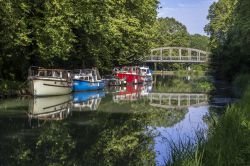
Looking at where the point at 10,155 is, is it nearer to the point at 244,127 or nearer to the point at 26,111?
the point at 244,127

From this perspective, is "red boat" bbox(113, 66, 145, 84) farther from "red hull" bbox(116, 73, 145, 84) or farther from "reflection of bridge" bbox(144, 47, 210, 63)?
"reflection of bridge" bbox(144, 47, 210, 63)

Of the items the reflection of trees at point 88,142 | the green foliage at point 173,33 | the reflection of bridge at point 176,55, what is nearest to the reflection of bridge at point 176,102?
the reflection of trees at point 88,142

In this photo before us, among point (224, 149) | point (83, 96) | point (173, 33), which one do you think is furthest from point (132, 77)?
point (173, 33)

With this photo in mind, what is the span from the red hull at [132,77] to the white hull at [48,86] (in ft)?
71.8

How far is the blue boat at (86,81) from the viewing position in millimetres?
39562

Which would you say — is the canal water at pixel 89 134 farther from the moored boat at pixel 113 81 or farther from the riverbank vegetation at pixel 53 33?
the moored boat at pixel 113 81

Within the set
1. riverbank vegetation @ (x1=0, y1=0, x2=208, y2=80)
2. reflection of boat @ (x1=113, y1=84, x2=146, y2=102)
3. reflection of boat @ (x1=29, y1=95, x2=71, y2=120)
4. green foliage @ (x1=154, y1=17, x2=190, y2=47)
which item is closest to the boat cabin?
riverbank vegetation @ (x1=0, y1=0, x2=208, y2=80)

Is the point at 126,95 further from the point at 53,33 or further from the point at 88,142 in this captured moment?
the point at 88,142

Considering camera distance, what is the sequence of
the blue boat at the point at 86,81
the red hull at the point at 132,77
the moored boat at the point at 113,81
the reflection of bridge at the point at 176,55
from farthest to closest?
the reflection of bridge at the point at 176,55 < the red hull at the point at 132,77 < the moored boat at the point at 113,81 < the blue boat at the point at 86,81

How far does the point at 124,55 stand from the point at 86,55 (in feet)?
51.9

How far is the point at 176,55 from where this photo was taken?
136750 millimetres

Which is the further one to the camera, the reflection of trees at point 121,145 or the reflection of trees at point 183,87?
the reflection of trees at point 183,87

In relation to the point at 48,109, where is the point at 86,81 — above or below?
above

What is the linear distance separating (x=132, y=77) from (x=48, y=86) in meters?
27.1
